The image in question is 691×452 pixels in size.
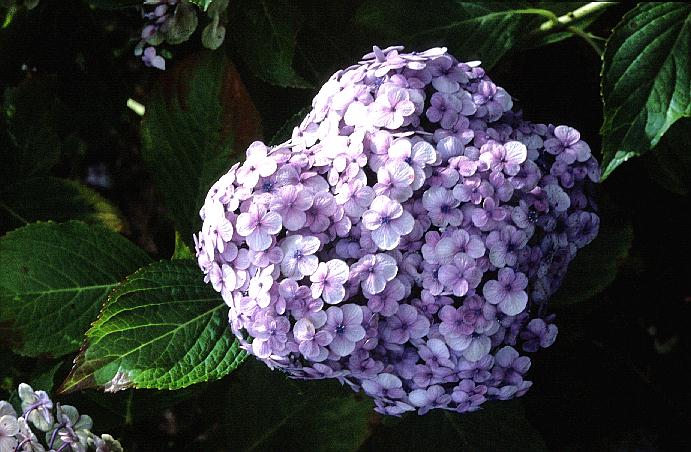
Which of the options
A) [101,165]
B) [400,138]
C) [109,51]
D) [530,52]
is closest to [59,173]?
[101,165]

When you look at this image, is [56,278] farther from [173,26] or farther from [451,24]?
[451,24]

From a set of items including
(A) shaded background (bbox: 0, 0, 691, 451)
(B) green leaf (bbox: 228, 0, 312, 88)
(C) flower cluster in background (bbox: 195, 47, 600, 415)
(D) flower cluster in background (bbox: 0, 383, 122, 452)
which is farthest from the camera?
(A) shaded background (bbox: 0, 0, 691, 451)

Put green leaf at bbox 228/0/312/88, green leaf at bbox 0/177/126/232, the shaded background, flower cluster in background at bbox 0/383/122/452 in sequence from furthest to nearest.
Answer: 1. green leaf at bbox 0/177/126/232
2. the shaded background
3. green leaf at bbox 228/0/312/88
4. flower cluster in background at bbox 0/383/122/452

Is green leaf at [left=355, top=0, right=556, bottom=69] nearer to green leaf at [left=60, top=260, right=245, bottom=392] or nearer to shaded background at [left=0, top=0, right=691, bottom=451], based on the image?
shaded background at [left=0, top=0, right=691, bottom=451]

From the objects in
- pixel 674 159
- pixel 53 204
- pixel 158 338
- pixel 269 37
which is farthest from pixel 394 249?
pixel 53 204

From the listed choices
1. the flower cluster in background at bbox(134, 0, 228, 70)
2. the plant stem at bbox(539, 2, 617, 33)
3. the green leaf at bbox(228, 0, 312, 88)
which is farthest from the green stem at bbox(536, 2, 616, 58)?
the flower cluster in background at bbox(134, 0, 228, 70)

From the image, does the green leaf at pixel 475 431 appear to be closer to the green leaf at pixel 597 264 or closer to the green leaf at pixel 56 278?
the green leaf at pixel 597 264
